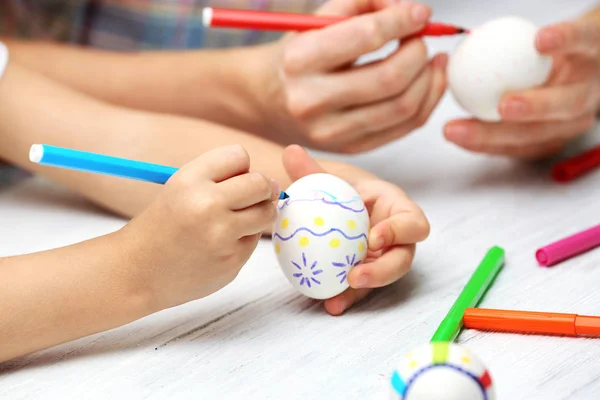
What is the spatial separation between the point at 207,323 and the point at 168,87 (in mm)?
460

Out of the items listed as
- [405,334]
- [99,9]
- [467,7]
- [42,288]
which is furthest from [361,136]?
[467,7]

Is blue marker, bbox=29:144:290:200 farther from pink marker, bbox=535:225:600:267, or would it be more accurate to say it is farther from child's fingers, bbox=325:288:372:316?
pink marker, bbox=535:225:600:267

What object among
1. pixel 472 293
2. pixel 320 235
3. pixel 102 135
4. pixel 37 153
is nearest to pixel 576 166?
pixel 472 293

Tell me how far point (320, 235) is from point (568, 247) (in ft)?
0.92

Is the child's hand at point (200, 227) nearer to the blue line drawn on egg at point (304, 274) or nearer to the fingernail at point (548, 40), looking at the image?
the blue line drawn on egg at point (304, 274)

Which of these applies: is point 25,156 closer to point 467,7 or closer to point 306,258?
point 306,258

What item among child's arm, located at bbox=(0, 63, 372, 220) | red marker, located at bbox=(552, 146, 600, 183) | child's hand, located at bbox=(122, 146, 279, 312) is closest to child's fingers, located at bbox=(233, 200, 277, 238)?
child's hand, located at bbox=(122, 146, 279, 312)

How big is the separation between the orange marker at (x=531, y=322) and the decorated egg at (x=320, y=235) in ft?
0.38

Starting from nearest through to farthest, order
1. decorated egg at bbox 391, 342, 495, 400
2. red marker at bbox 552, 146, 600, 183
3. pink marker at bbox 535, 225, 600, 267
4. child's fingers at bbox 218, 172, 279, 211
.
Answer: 1. decorated egg at bbox 391, 342, 495, 400
2. child's fingers at bbox 218, 172, 279, 211
3. pink marker at bbox 535, 225, 600, 267
4. red marker at bbox 552, 146, 600, 183

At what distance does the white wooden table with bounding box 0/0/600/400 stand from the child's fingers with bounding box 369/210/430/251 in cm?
7

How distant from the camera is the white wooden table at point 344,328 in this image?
651 mm

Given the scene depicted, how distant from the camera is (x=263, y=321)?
75 cm

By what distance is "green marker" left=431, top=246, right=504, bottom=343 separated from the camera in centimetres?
68

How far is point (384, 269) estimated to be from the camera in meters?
0.73
